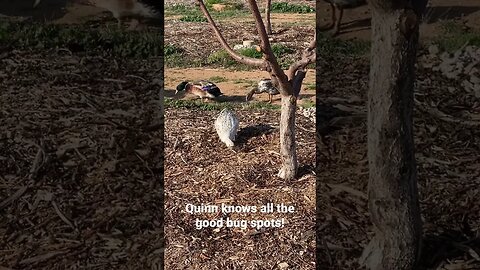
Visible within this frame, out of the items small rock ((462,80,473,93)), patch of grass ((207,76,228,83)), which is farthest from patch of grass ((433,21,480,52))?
patch of grass ((207,76,228,83))

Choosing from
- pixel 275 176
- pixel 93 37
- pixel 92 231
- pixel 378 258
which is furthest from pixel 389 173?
pixel 93 37

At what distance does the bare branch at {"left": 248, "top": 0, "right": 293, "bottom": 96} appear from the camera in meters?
1.98

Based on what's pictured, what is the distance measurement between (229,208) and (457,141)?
2.77 feet

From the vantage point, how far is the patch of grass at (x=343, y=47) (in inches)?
90.5

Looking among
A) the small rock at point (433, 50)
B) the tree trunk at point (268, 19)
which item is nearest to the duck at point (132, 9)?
the tree trunk at point (268, 19)

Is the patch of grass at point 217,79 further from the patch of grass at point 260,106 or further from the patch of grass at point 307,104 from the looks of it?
the patch of grass at point 307,104

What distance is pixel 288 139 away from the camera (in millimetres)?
2150

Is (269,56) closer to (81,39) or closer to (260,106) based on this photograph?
(260,106)

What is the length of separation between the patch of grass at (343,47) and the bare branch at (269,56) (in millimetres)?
259

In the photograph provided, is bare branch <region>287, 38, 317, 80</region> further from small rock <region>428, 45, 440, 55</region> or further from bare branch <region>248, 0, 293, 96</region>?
small rock <region>428, 45, 440, 55</region>

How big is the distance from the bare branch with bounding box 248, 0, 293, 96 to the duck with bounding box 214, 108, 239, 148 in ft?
0.57

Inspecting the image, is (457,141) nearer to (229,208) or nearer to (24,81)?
(229,208)

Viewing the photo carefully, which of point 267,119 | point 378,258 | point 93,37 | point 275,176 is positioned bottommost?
point 378,258

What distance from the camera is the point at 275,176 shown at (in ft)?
7.22
